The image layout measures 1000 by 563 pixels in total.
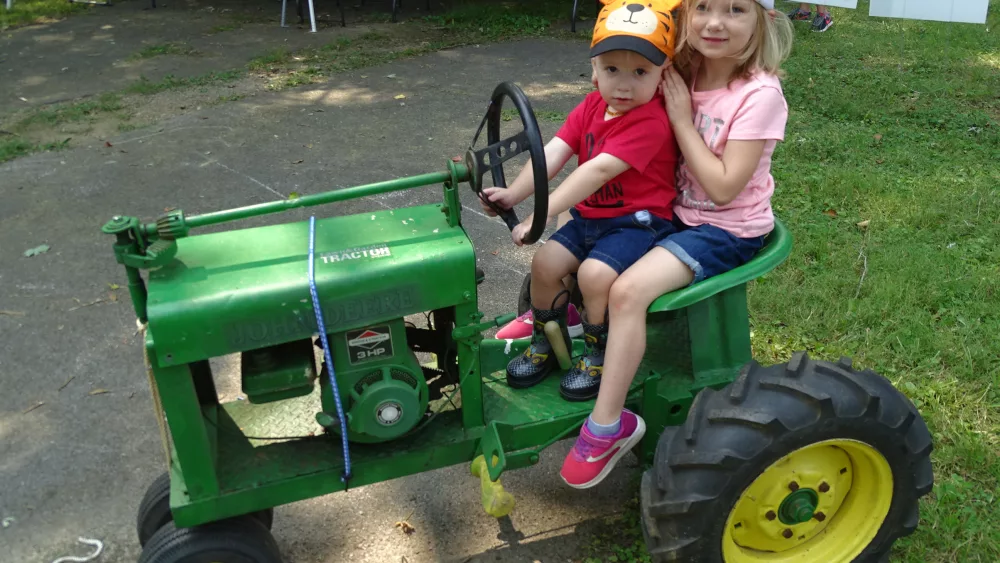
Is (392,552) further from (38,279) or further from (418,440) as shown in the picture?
(38,279)

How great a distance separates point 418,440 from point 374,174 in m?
3.10

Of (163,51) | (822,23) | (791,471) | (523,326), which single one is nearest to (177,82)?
(163,51)

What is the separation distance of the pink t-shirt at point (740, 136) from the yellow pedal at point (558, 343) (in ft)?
1.60

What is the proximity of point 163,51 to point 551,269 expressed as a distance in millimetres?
7092

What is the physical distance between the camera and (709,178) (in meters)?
2.19

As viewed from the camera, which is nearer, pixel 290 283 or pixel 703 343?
pixel 290 283

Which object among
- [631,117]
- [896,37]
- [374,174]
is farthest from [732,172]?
[896,37]

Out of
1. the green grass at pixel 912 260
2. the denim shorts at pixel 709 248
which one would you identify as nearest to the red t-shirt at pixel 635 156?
the denim shorts at pixel 709 248

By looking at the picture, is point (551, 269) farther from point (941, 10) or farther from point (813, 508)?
point (941, 10)

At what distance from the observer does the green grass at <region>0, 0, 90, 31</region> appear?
9.77 meters

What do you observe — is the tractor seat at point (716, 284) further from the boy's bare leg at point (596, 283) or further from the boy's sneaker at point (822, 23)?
the boy's sneaker at point (822, 23)

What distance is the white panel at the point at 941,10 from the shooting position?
5613 millimetres

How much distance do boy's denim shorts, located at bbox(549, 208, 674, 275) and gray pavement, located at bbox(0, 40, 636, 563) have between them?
827mm

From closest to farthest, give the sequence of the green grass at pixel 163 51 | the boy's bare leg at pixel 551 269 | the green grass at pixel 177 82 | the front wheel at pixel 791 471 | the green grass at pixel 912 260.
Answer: the front wheel at pixel 791 471, the boy's bare leg at pixel 551 269, the green grass at pixel 912 260, the green grass at pixel 177 82, the green grass at pixel 163 51
